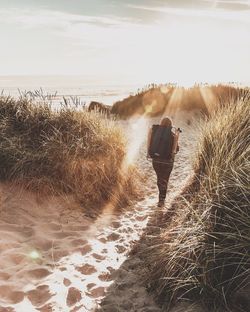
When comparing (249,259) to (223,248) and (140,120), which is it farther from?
(140,120)

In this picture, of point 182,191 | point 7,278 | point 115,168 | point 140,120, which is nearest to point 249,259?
point 7,278

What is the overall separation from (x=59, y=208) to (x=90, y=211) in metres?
0.54

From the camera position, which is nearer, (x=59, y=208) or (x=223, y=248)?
(x=223, y=248)

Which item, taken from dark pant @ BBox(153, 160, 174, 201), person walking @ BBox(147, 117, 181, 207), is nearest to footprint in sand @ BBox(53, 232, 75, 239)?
person walking @ BBox(147, 117, 181, 207)

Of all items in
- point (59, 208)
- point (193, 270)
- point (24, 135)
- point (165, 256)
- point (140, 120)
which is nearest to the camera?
point (193, 270)

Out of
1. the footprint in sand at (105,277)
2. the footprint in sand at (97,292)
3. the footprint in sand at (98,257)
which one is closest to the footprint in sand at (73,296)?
the footprint in sand at (97,292)

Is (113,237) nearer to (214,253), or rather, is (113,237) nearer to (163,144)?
(163,144)

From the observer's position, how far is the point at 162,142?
7.46m

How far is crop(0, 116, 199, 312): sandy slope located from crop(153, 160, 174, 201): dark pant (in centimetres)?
32

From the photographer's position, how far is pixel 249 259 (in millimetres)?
3855

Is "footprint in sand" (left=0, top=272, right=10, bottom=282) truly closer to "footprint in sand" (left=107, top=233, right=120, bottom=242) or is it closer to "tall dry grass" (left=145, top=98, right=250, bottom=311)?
"tall dry grass" (left=145, top=98, right=250, bottom=311)

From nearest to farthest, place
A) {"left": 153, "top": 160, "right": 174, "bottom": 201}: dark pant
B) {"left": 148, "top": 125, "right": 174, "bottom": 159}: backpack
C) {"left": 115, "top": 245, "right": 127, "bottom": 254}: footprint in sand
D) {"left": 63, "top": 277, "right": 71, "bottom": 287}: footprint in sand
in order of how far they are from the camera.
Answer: {"left": 63, "top": 277, "right": 71, "bottom": 287}: footprint in sand, {"left": 115, "top": 245, "right": 127, "bottom": 254}: footprint in sand, {"left": 148, "top": 125, "right": 174, "bottom": 159}: backpack, {"left": 153, "top": 160, "right": 174, "bottom": 201}: dark pant

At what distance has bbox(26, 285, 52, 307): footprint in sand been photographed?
4461 mm

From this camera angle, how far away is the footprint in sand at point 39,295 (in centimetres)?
446
